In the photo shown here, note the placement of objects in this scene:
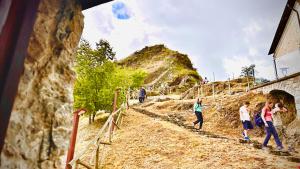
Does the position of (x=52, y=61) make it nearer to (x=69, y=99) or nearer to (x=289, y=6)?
(x=69, y=99)

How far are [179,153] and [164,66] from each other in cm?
4241

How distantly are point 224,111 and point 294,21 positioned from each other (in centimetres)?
798

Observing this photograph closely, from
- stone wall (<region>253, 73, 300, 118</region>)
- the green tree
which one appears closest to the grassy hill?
the green tree

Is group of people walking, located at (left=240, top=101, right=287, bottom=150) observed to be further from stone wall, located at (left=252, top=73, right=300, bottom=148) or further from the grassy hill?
the grassy hill

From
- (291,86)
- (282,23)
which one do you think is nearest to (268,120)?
(291,86)

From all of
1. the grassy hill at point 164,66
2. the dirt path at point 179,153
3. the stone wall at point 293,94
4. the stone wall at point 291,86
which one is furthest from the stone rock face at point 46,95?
the grassy hill at point 164,66

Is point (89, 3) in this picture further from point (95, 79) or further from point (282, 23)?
point (282, 23)

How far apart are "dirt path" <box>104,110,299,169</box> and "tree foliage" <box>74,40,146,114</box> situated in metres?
4.03

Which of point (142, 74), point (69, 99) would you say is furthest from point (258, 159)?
point (142, 74)

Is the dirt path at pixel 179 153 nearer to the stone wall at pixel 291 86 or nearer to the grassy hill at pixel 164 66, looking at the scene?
the stone wall at pixel 291 86

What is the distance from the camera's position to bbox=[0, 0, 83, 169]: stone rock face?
1763 millimetres

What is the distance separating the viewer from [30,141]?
1896 millimetres

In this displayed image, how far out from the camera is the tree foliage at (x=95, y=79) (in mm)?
14453

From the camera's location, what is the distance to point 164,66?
50.2m
